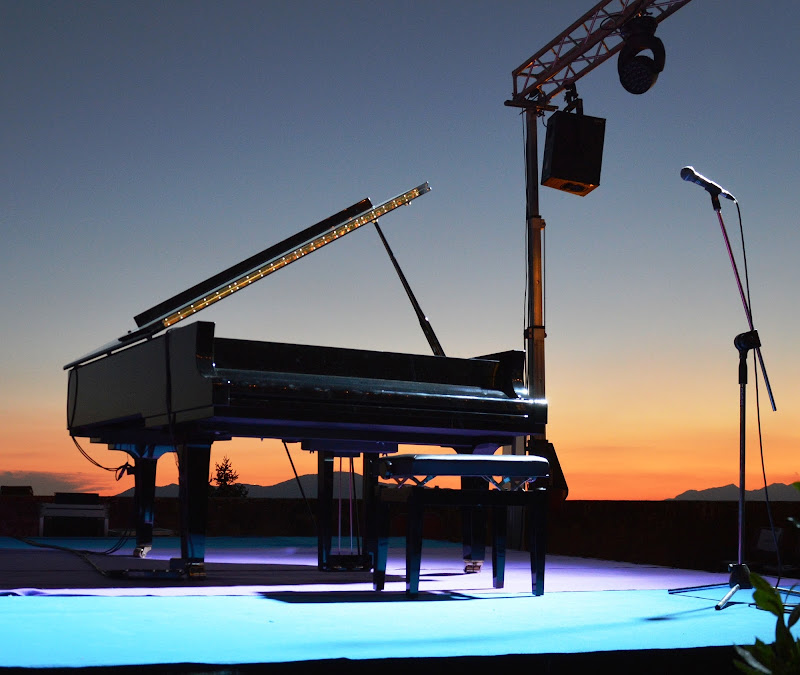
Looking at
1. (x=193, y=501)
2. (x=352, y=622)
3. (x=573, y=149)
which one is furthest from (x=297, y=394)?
(x=573, y=149)

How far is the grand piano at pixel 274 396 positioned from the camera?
3320 mm

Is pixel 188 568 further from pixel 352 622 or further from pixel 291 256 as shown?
pixel 291 256

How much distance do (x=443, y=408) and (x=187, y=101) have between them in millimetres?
3412

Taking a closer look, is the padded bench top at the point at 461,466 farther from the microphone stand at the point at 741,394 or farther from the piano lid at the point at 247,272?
the piano lid at the point at 247,272

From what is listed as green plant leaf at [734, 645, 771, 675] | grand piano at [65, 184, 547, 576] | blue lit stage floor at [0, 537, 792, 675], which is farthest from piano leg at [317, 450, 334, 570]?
green plant leaf at [734, 645, 771, 675]

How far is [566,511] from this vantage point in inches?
274

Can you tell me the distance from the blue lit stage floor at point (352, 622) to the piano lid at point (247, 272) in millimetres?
937

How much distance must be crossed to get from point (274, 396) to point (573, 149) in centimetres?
336

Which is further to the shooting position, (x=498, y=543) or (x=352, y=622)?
(x=498, y=543)

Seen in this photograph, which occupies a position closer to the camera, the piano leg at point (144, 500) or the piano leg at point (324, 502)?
the piano leg at point (324, 502)

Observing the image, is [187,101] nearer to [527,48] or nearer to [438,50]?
[438,50]

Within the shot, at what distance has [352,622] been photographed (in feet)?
7.80

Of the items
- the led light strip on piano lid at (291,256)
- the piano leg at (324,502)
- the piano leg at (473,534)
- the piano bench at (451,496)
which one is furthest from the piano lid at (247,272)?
the piano leg at (473,534)

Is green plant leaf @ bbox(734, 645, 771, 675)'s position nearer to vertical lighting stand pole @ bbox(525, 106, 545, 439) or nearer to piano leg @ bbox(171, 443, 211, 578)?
piano leg @ bbox(171, 443, 211, 578)
